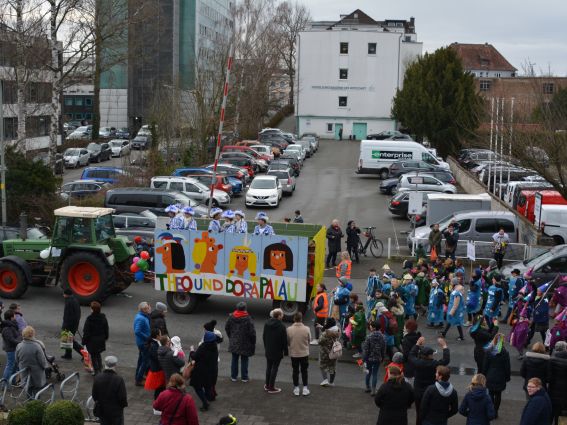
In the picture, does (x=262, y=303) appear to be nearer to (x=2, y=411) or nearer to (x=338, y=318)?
(x=338, y=318)

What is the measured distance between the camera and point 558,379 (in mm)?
11352

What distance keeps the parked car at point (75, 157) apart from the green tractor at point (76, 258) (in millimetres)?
35457

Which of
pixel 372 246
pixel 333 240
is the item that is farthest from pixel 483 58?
pixel 333 240

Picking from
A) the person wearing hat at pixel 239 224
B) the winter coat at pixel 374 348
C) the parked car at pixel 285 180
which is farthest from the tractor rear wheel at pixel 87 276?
the parked car at pixel 285 180

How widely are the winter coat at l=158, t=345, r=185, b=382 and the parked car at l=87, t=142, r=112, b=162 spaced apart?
4624cm

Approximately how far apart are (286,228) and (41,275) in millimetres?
6029

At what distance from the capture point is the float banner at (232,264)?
16.5m

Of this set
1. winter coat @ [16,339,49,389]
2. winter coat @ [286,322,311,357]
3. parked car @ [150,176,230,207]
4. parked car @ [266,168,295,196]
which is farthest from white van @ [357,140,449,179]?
winter coat @ [16,339,49,389]

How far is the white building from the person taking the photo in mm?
71688

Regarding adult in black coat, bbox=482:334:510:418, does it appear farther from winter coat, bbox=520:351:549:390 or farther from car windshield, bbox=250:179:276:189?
car windshield, bbox=250:179:276:189

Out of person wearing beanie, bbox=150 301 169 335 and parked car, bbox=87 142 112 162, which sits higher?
parked car, bbox=87 142 112 162

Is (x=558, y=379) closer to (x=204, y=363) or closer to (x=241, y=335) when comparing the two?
(x=241, y=335)

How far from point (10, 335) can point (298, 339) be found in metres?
4.70

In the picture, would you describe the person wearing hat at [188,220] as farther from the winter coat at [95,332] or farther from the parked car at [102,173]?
the parked car at [102,173]
